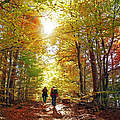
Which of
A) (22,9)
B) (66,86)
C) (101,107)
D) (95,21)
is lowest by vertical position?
(101,107)

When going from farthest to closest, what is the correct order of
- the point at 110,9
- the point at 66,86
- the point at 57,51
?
the point at 57,51 < the point at 66,86 < the point at 110,9

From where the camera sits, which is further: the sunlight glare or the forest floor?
the sunlight glare

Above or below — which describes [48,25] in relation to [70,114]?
above

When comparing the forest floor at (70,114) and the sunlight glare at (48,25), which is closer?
the forest floor at (70,114)

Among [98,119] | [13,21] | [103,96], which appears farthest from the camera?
[103,96]

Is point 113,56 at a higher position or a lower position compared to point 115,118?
higher

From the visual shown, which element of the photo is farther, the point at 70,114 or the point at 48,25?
the point at 48,25

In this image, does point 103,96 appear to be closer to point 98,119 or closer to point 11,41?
point 98,119

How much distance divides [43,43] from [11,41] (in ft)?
13.9

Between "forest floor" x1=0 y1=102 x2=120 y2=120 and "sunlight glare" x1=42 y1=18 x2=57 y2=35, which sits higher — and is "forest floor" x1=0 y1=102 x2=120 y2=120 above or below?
below

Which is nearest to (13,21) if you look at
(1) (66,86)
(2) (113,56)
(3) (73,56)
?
(1) (66,86)

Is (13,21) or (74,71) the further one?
(74,71)

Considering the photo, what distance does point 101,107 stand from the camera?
7148 mm

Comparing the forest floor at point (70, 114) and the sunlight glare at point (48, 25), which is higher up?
the sunlight glare at point (48, 25)
